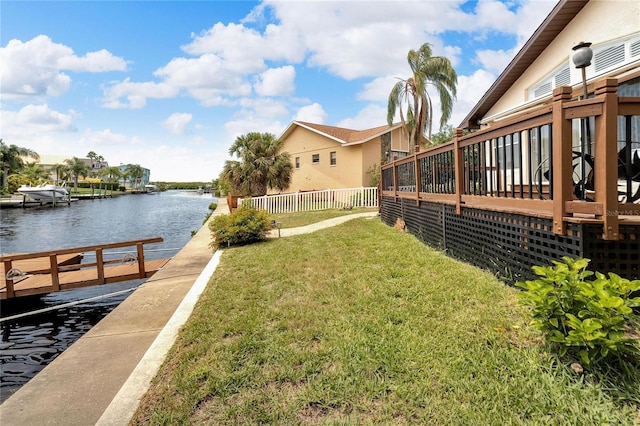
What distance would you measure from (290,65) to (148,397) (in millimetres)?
20920

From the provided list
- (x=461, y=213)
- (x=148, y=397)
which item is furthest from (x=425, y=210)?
(x=148, y=397)

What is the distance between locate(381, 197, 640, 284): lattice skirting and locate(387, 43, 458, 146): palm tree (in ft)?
54.0

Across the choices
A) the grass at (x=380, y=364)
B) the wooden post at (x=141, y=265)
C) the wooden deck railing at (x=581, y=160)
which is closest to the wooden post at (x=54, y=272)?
the wooden post at (x=141, y=265)

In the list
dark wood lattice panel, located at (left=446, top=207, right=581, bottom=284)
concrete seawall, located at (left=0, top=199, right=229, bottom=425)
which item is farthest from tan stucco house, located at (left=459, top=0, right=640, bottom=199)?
concrete seawall, located at (left=0, top=199, right=229, bottom=425)

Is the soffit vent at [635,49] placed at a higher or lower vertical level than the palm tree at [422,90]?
lower

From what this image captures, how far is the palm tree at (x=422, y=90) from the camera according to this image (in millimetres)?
20586

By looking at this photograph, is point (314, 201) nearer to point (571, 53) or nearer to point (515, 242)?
point (571, 53)

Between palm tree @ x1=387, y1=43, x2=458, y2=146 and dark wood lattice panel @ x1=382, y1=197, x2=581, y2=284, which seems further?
palm tree @ x1=387, y1=43, x2=458, y2=146

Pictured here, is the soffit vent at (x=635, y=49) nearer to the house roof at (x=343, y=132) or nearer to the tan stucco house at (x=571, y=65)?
the tan stucco house at (x=571, y=65)

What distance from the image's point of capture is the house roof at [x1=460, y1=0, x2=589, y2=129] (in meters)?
7.03

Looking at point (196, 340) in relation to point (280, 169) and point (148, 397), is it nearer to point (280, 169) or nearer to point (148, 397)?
point (148, 397)

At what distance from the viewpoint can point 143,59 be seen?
687 inches

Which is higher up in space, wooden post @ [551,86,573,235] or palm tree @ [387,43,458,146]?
palm tree @ [387,43,458,146]

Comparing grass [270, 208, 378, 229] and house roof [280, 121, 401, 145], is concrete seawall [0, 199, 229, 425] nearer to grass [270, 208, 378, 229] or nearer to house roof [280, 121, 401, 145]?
grass [270, 208, 378, 229]
